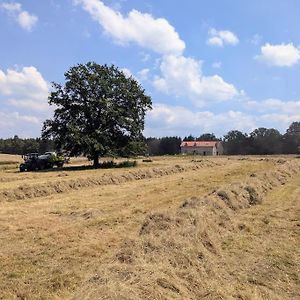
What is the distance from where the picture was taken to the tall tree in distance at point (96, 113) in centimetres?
4406

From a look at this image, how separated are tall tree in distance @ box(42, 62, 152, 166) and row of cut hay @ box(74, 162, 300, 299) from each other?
31.7 meters

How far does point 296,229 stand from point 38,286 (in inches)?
323

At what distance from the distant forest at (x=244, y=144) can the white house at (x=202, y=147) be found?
278cm

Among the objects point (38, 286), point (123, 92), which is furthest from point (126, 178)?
point (38, 286)

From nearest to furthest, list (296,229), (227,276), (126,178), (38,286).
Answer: (38,286) < (227,276) < (296,229) < (126,178)

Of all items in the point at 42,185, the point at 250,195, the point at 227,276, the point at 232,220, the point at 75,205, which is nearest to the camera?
the point at 227,276

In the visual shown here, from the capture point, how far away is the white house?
14162 centimetres

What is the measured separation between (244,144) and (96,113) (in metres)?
95.8

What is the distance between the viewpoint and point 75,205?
18297mm

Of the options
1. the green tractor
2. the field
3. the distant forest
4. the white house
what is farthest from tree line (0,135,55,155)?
the field

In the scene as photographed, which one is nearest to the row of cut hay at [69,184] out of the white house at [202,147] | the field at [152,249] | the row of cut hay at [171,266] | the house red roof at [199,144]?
the field at [152,249]

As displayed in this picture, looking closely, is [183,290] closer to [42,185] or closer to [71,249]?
[71,249]

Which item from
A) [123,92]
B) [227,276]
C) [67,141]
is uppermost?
[123,92]

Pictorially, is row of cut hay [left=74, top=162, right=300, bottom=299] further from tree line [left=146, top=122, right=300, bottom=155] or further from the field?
tree line [left=146, top=122, right=300, bottom=155]
